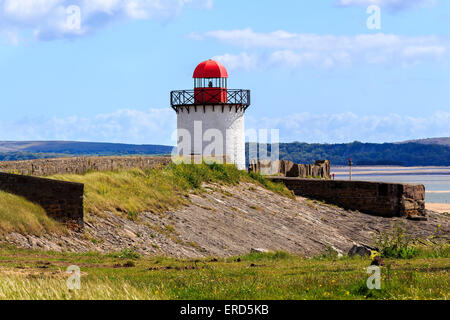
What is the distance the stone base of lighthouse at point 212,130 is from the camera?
39344 millimetres

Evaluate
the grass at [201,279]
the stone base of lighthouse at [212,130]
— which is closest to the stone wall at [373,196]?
the stone base of lighthouse at [212,130]

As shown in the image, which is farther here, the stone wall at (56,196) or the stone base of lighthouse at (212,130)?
the stone base of lighthouse at (212,130)

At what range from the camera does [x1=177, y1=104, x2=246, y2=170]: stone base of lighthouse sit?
39344 mm

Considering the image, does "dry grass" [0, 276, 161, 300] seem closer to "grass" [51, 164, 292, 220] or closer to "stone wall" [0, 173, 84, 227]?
"stone wall" [0, 173, 84, 227]

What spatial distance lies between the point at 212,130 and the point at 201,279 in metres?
27.7

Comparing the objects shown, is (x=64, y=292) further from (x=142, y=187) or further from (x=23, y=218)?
(x=142, y=187)

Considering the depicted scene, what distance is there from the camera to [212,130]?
3959 centimetres

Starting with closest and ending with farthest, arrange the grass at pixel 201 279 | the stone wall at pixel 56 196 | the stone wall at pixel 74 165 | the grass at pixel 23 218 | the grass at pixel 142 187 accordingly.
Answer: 1. the grass at pixel 201 279
2. the grass at pixel 23 218
3. the stone wall at pixel 56 196
4. the stone wall at pixel 74 165
5. the grass at pixel 142 187

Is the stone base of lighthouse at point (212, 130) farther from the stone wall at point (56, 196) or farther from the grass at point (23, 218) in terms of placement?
the grass at point (23, 218)

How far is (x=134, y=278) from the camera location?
12.4 m

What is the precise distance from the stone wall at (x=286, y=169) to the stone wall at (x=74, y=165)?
431 inches

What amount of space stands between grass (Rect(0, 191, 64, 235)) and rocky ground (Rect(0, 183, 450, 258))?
255 mm
